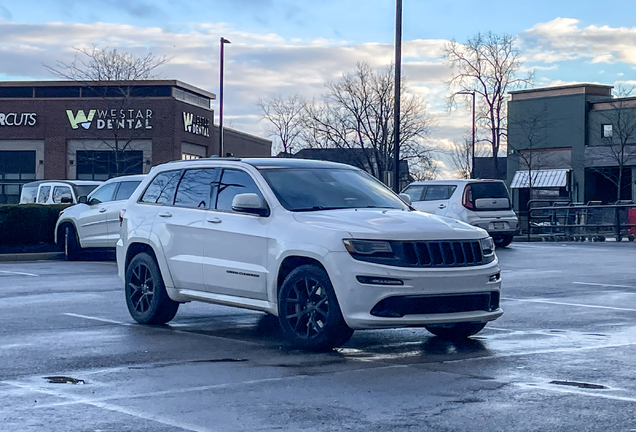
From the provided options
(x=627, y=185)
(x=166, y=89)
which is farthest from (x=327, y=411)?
(x=627, y=185)

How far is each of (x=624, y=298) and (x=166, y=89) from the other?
4838cm

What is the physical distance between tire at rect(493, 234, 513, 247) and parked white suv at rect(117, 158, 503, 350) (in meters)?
14.8

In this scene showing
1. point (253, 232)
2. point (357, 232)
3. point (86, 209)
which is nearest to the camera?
point (357, 232)

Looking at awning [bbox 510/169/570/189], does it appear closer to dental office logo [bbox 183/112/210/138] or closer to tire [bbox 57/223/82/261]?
dental office logo [bbox 183/112/210/138]

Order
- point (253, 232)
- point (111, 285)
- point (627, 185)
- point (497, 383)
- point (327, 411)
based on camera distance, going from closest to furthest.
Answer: point (327, 411) < point (497, 383) < point (253, 232) < point (111, 285) < point (627, 185)

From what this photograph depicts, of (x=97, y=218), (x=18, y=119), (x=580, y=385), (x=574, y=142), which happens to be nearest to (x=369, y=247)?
(x=580, y=385)

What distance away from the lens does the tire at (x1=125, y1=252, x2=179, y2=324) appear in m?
10.2

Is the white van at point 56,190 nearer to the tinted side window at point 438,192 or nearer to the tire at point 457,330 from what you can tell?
the tinted side window at point 438,192

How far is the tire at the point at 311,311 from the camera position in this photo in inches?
326

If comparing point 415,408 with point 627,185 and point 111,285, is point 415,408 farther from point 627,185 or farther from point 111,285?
point 627,185

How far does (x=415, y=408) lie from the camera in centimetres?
608

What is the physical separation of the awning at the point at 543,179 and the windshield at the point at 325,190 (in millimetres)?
63437

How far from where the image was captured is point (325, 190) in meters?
9.47

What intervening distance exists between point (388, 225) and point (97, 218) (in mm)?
13107
